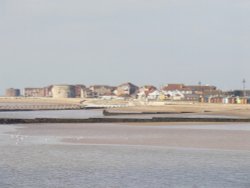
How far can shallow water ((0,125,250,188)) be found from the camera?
20.7m

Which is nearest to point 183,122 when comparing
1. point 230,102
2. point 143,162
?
point 143,162

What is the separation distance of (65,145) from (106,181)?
568 inches

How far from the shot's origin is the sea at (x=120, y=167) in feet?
67.7

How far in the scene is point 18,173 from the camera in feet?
74.7

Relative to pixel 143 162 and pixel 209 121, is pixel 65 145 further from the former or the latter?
pixel 209 121

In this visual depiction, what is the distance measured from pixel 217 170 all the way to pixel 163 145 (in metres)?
11.5

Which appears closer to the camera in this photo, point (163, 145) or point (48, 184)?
point (48, 184)

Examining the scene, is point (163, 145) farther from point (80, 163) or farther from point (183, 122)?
point (183, 122)

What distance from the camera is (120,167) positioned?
2462 cm

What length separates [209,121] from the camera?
63906mm

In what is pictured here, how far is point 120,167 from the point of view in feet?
80.8

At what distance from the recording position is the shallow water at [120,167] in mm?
20672

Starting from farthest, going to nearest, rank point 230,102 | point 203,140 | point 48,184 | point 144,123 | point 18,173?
point 230,102
point 144,123
point 203,140
point 18,173
point 48,184

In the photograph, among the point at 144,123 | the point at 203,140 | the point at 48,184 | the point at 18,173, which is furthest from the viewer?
the point at 144,123
